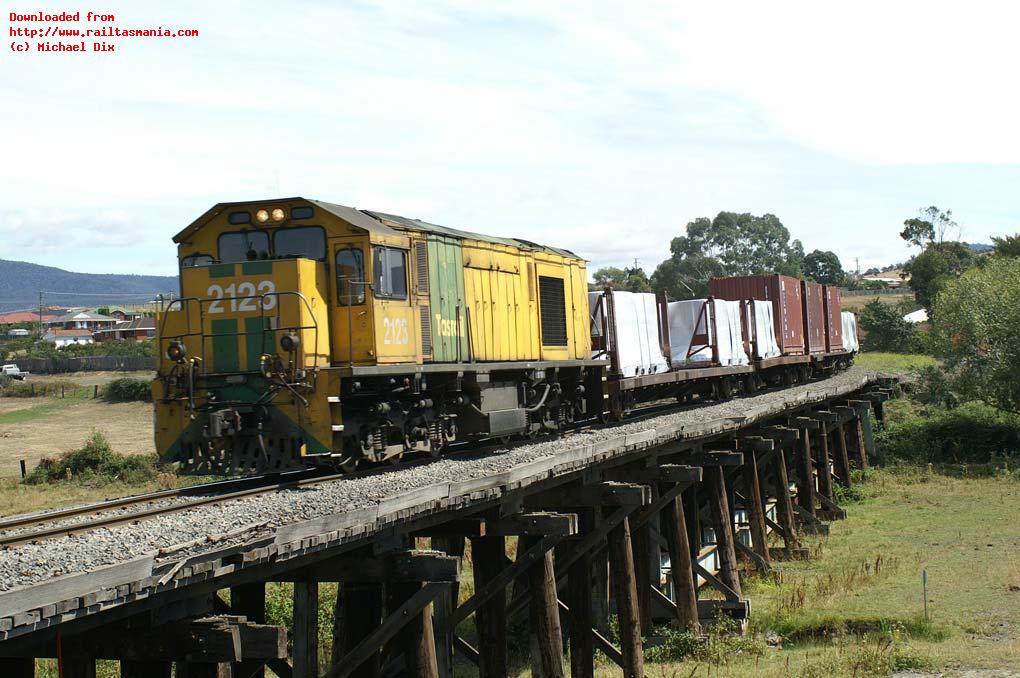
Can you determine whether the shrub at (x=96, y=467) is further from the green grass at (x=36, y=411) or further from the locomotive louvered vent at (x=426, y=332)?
the locomotive louvered vent at (x=426, y=332)

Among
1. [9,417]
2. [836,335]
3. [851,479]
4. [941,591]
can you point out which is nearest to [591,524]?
[941,591]

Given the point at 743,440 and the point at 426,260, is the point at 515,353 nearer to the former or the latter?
the point at 426,260

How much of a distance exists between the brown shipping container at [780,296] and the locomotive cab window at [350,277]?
18.2m

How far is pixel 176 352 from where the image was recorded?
11633mm

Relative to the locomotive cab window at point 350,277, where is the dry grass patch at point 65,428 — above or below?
below

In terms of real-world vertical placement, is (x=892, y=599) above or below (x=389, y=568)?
below

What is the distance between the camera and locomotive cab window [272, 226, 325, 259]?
40.4 ft

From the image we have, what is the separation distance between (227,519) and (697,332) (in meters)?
16.8

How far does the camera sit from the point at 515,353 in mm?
16172

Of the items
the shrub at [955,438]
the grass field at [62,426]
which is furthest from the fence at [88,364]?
the shrub at [955,438]

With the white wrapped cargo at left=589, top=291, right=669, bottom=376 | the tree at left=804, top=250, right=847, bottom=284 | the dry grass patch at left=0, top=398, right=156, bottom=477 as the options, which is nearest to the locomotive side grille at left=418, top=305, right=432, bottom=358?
the white wrapped cargo at left=589, top=291, right=669, bottom=376

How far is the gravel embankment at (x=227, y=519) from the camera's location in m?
6.97

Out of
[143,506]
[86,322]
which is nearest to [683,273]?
[143,506]

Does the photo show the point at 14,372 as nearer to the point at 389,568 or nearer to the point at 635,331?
the point at 635,331
